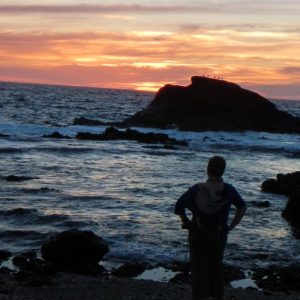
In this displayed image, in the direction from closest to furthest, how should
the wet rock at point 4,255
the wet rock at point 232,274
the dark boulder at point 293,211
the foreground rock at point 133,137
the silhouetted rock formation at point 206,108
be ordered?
the wet rock at point 232,274 < the wet rock at point 4,255 < the dark boulder at point 293,211 < the foreground rock at point 133,137 < the silhouetted rock formation at point 206,108

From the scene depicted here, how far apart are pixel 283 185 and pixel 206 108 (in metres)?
31.7

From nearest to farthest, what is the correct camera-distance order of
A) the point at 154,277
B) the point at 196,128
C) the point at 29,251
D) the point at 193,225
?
1. the point at 193,225
2. the point at 154,277
3. the point at 29,251
4. the point at 196,128

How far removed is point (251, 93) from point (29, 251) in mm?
44377

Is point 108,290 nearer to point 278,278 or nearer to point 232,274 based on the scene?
point 232,274

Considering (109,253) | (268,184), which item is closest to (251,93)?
(268,184)

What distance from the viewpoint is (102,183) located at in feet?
76.5

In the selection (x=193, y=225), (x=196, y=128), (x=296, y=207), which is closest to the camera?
(x=193, y=225)

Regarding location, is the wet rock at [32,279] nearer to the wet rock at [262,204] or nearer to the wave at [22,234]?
the wave at [22,234]

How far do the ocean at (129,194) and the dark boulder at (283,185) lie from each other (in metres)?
0.47

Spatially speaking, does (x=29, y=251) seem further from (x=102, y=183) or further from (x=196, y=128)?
(x=196, y=128)

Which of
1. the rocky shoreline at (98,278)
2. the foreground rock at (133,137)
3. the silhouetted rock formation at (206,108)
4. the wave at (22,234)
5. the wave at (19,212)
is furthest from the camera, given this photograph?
the silhouetted rock formation at (206,108)

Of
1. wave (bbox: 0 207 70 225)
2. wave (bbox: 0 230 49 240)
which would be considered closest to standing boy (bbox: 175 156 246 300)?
wave (bbox: 0 230 49 240)

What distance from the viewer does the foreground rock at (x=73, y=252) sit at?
11.7 metres

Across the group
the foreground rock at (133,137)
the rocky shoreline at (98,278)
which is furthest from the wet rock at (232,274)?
the foreground rock at (133,137)
